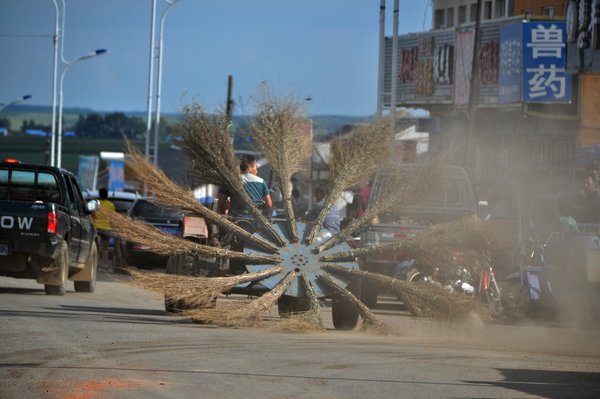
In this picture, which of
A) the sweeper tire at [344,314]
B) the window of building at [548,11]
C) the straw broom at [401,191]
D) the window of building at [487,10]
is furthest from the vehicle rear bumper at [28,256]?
the window of building at [487,10]

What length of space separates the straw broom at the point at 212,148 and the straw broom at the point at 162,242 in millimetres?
543

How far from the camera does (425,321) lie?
566 inches

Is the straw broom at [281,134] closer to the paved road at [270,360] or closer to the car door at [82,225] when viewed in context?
the paved road at [270,360]

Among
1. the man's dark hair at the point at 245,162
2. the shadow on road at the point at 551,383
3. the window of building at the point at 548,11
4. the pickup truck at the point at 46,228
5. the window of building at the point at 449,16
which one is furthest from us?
the window of building at the point at 449,16

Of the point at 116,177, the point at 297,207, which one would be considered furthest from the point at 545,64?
the point at 116,177

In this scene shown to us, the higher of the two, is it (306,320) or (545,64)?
(545,64)

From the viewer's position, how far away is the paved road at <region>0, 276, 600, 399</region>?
358 inches

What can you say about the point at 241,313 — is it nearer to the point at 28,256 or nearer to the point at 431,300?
the point at 431,300

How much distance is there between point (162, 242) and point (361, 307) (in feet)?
7.65

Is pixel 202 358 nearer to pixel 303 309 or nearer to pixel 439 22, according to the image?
pixel 303 309

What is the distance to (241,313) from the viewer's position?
13570 mm

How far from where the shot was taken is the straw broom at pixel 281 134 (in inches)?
594

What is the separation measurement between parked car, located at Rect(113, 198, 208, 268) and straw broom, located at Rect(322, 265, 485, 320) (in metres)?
2.07

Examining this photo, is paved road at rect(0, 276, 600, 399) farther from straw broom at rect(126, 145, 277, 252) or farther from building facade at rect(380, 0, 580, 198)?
building facade at rect(380, 0, 580, 198)
